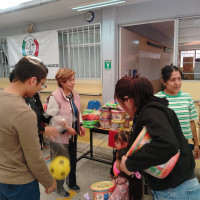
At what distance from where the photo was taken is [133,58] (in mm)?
4938

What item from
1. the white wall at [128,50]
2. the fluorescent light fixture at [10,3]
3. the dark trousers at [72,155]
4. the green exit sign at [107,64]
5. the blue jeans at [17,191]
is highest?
the fluorescent light fixture at [10,3]

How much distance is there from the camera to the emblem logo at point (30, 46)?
5113 mm

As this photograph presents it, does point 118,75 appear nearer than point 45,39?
Yes

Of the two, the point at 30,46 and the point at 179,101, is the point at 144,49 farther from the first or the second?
the point at 179,101

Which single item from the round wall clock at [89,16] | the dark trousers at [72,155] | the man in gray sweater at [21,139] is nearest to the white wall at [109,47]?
the round wall clock at [89,16]

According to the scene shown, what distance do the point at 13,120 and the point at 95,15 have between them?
3914mm

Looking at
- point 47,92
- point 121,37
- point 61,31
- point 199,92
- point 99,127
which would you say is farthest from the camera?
point 47,92

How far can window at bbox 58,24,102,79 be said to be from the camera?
449 centimetres

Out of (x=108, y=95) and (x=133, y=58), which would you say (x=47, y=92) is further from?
(x=133, y=58)

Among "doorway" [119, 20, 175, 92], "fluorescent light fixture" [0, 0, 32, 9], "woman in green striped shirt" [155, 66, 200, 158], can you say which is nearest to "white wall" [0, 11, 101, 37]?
"doorway" [119, 20, 175, 92]

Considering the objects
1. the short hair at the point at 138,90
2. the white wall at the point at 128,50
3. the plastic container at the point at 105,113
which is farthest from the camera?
the white wall at the point at 128,50

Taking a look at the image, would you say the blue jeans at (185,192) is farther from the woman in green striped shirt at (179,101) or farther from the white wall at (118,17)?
the white wall at (118,17)

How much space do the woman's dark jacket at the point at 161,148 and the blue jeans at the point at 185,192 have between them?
0.13 feet

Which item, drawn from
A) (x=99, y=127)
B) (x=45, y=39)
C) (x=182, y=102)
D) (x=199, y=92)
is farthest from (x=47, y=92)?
(x=182, y=102)
